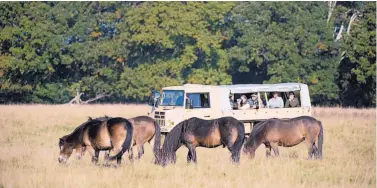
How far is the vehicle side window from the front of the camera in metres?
18.7

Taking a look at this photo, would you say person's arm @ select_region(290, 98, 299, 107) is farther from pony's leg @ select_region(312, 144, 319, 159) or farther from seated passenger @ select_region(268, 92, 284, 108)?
Answer: pony's leg @ select_region(312, 144, 319, 159)

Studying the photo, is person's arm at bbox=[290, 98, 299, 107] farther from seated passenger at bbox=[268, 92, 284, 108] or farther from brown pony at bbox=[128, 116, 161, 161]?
brown pony at bbox=[128, 116, 161, 161]

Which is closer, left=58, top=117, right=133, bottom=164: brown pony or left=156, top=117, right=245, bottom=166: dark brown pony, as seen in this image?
left=58, top=117, right=133, bottom=164: brown pony

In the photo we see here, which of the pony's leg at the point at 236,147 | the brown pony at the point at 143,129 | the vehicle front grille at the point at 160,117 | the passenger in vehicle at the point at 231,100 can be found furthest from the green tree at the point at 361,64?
the pony's leg at the point at 236,147

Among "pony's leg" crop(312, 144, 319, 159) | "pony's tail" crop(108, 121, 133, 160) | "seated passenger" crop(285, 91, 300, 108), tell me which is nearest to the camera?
"pony's tail" crop(108, 121, 133, 160)

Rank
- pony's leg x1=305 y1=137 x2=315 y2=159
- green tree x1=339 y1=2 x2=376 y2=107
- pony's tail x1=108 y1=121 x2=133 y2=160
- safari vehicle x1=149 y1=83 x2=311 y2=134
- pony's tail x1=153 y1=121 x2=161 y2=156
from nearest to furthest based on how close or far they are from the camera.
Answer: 1. pony's tail x1=108 y1=121 x2=133 y2=160
2. pony's tail x1=153 y1=121 x2=161 y2=156
3. pony's leg x1=305 y1=137 x2=315 y2=159
4. safari vehicle x1=149 y1=83 x2=311 y2=134
5. green tree x1=339 y1=2 x2=376 y2=107

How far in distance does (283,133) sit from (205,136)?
6.30 feet

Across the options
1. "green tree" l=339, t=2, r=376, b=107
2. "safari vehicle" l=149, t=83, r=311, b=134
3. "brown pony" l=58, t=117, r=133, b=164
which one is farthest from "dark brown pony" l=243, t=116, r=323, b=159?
"green tree" l=339, t=2, r=376, b=107

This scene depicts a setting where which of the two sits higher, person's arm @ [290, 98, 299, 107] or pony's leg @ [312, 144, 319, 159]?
person's arm @ [290, 98, 299, 107]

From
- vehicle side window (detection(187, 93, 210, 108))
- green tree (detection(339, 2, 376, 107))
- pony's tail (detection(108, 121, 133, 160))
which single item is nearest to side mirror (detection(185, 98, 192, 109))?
vehicle side window (detection(187, 93, 210, 108))

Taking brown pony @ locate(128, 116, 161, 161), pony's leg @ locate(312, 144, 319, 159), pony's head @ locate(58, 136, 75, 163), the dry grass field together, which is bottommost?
the dry grass field

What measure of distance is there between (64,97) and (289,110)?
111 feet

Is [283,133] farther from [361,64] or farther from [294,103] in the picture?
[361,64]

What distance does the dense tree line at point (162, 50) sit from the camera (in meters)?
46.2
